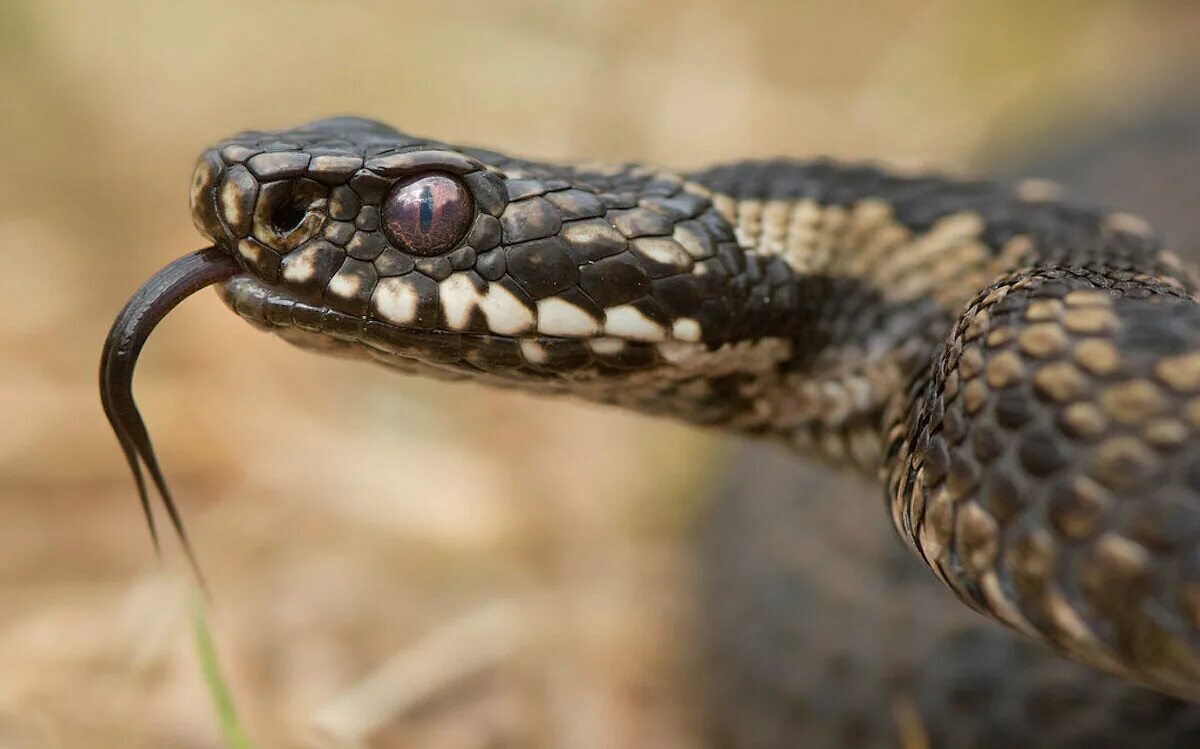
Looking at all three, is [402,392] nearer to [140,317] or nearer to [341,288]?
[140,317]

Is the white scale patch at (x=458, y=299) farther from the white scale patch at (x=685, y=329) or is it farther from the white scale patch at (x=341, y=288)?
the white scale patch at (x=685, y=329)

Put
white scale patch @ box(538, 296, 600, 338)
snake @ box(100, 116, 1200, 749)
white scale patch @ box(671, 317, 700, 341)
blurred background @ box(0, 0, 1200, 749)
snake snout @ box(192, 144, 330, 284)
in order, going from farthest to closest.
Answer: blurred background @ box(0, 0, 1200, 749) < white scale patch @ box(671, 317, 700, 341) < white scale patch @ box(538, 296, 600, 338) < snake snout @ box(192, 144, 330, 284) < snake @ box(100, 116, 1200, 749)

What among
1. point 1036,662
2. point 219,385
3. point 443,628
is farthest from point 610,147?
point 1036,662

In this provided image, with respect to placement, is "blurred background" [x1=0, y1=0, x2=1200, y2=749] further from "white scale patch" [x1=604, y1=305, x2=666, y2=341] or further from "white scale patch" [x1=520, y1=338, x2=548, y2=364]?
"white scale patch" [x1=520, y1=338, x2=548, y2=364]

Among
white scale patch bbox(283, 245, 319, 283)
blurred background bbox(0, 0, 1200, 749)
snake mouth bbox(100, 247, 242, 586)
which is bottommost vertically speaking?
blurred background bbox(0, 0, 1200, 749)

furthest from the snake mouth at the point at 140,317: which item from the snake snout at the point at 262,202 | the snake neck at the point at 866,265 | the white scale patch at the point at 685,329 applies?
the snake neck at the point at 866,265

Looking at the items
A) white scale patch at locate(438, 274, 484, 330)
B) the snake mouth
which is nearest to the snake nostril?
the snake mouth
